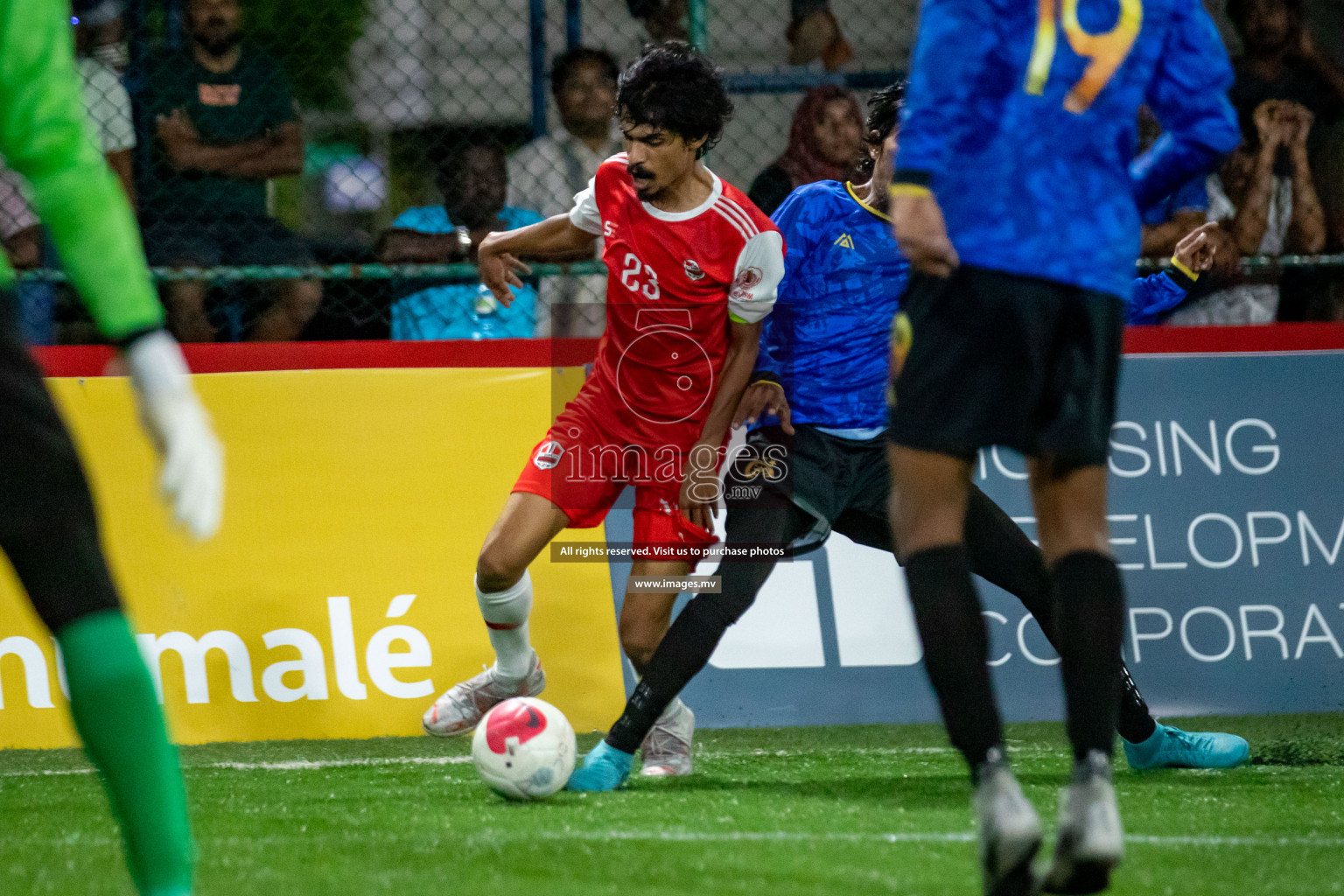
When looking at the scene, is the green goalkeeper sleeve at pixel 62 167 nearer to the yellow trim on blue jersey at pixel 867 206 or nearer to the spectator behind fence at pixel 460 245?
the yellow trim on blue jersey at pixel 867 206

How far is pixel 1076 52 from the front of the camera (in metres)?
2.55

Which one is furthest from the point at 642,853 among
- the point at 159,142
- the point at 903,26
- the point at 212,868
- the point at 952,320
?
the point at 903,26

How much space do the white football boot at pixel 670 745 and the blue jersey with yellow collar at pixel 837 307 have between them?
3.13 feet

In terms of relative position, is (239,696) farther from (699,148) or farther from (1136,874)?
(1136,874)

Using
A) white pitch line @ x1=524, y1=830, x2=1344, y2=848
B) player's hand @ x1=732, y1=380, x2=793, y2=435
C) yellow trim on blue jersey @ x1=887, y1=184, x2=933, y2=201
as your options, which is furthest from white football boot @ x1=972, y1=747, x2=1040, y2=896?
player's hand @ x1=732, y1=380, x2=793, y2=435

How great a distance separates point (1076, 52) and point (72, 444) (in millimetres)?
1718

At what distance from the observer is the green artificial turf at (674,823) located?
2.78m

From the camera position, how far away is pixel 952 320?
253 centimetres

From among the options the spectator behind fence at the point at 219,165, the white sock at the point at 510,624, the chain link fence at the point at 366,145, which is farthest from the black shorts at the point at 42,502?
the spectator behind fence at the point at 219,165

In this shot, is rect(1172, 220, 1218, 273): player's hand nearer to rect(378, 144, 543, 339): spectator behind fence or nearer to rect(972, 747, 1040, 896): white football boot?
rect(972, 747, 1040, 896): white football boot

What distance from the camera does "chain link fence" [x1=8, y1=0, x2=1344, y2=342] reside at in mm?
6301

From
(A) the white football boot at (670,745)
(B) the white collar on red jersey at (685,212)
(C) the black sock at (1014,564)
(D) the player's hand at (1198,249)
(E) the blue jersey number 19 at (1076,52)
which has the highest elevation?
(E) the blue jersey number 19 at (1076,52)

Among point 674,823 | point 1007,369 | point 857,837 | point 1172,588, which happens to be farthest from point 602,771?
point 1172,588

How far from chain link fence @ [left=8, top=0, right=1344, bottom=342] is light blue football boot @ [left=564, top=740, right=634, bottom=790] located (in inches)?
94.5
